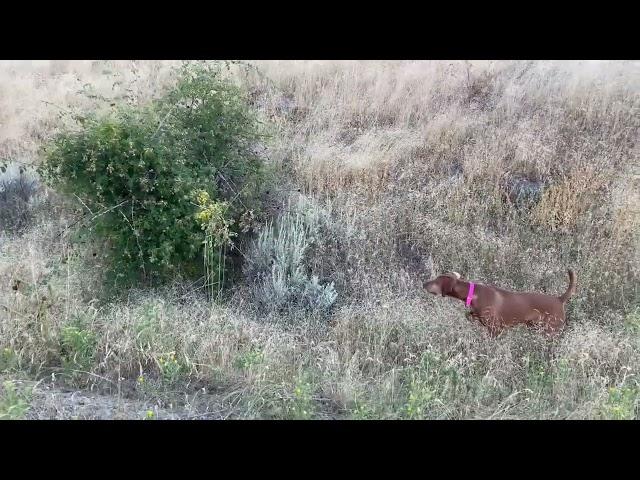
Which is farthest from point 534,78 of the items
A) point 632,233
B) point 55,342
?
point 55,342

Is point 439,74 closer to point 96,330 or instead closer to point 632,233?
point 632,233

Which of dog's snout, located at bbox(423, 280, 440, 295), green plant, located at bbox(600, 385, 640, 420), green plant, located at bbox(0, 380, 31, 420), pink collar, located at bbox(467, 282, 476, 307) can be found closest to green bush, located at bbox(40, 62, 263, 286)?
green plant, located at bbox(0, 380, 31, 420)

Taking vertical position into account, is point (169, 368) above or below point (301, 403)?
above

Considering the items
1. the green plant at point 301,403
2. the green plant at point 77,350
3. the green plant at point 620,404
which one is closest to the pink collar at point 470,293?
the green plant at point 620,404

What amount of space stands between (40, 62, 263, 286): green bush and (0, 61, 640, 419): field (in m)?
0.33

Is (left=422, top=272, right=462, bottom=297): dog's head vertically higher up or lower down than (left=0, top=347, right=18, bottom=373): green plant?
higher up

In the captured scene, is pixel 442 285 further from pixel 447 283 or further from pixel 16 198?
pixel 16 198

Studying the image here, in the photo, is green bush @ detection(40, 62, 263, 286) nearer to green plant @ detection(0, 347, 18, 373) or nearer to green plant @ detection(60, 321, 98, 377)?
green plant @ detection(60, 321, 98, 377)

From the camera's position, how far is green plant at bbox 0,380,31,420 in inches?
147

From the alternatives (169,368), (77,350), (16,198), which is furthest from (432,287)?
(16,198)

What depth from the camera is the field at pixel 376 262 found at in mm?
4121

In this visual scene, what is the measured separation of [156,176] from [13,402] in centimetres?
200

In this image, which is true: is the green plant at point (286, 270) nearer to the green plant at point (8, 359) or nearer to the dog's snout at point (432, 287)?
the dog's snout at point (432, 287)

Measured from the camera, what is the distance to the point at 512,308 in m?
4.57
